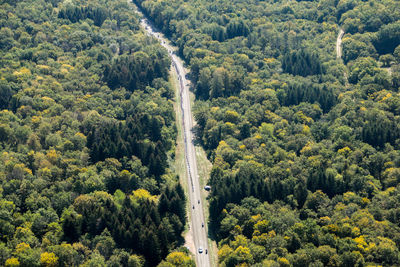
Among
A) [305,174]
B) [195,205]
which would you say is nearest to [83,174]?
[195,205]

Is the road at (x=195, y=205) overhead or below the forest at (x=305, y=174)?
below

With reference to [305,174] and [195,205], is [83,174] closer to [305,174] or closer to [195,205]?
[195,205]

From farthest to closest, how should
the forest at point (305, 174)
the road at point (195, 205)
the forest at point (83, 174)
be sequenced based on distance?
1. the road at point (195, 205)
2. the forest at point (305, 174)
3. the forest at point (83, 174)

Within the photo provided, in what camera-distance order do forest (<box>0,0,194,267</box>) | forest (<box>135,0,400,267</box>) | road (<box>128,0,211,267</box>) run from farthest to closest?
road (<box>128,0,211,267</box>) → forest (<box>135,0,400,267</box>) → forest (<box>0,0,194,267</box>)

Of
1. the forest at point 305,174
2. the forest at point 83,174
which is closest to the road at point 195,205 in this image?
the forest at point 305,174

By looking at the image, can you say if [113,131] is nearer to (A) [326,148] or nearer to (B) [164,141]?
(B) [164,141]

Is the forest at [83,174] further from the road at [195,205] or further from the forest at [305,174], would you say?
the forest at [305,174]

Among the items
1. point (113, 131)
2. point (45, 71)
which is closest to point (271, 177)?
point (113, 131)

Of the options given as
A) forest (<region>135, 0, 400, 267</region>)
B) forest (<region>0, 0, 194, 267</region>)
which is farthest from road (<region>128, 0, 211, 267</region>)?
forest (<region>0, 0, 194, 267</region>)

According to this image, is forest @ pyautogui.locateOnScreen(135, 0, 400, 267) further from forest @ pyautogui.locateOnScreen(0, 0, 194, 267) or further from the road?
forest @ pyautogui.locateOnScreen(0, 0, 194, 267)
